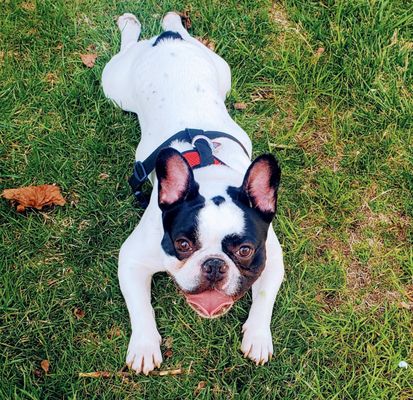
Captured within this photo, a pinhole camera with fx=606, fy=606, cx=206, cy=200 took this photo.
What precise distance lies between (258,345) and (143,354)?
2.35 feet

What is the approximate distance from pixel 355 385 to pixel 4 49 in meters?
3.74

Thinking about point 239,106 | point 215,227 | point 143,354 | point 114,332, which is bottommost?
point 114,332

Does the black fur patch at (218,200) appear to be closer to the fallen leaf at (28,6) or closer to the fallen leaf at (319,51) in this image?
the fallen leaf at (319,51)

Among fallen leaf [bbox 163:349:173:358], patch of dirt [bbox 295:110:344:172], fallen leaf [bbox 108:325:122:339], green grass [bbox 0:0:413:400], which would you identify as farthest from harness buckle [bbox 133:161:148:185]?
patch of dirt [bbox 295:110:344:172]

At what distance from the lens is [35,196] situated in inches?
171

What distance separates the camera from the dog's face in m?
3.09

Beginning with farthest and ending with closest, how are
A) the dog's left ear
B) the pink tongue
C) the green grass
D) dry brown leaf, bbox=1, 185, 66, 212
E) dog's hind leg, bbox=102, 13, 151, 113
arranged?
dog's hind leg, bbox=102, 13, 151, 113, dry brown leaf, bbox=1, 185, 66, 212, the green grass, the pink tongue, the dog's left ear

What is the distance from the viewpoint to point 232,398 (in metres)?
3.79

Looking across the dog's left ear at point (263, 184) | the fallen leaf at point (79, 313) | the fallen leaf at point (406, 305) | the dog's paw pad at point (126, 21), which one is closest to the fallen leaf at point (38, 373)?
the fallen leaf at point (79, 313)

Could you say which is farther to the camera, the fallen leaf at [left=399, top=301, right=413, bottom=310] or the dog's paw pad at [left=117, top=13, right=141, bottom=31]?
the dog's paw pad at [left=117, top=13, right=141, bottom=31]

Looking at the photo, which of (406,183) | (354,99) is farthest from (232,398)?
(354,99)

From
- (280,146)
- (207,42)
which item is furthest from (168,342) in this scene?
(207,42)

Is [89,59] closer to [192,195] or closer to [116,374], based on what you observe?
[192,195]

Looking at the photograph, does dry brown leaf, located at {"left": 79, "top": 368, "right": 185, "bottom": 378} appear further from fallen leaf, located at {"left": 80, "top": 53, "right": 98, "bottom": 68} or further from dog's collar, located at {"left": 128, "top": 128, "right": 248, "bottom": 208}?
fallen leaf, located at {"left": 80, "top": 53, "right": 98, "bottom": 68}
